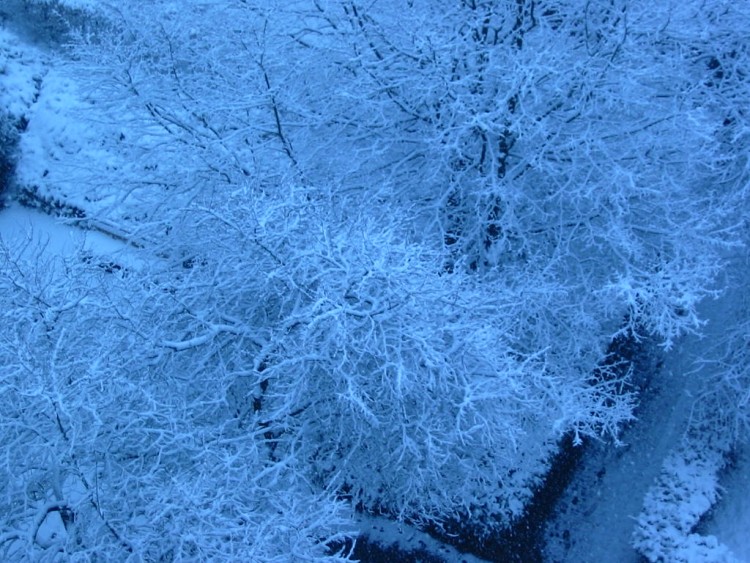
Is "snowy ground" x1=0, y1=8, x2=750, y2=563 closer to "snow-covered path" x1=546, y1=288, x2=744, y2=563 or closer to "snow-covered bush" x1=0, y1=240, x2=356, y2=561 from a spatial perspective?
"snow-covered path" x1=546, y1=288, x2=744, y2=563

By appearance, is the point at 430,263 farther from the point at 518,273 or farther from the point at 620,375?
the point at 620,375

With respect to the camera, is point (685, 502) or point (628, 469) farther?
point (628, 469)

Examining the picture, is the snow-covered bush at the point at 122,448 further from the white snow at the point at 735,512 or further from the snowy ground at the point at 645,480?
the white snow at the point at 735,512

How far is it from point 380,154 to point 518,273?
2373 millimetres

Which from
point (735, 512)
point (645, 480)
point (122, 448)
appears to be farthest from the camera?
point (645, 480)

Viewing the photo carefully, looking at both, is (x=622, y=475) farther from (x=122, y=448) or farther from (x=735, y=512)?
(x=122, y=448)

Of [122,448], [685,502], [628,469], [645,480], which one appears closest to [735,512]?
[685,502]

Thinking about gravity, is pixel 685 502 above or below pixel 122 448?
above

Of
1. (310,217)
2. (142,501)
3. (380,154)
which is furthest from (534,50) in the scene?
(142,501)

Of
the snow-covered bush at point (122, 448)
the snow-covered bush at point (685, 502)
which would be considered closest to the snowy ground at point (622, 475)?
the snow-covered bush at point (685, 502)

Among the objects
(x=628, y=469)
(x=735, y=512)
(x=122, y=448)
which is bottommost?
(x=122, y=448)

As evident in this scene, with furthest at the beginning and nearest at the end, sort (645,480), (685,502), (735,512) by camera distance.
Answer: (645,480)
(685,502)
(735,512)

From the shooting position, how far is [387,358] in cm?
537

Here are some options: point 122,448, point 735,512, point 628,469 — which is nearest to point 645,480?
point 628,469
